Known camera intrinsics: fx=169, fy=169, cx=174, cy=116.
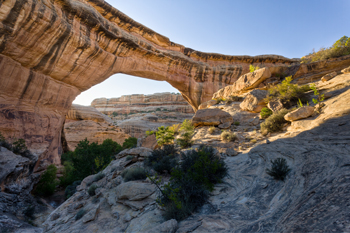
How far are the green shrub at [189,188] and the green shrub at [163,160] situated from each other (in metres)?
0.83

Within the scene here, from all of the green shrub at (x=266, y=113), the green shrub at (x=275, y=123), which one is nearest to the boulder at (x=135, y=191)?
the green shrub at (x=275, y=123)

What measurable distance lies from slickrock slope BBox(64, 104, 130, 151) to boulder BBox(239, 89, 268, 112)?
2198 cm

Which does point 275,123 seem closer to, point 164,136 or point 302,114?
point 302,114

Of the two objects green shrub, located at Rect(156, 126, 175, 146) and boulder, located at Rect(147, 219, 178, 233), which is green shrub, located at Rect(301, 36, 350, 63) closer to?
green shrub, located at Rect(156, 126, 175, 146)

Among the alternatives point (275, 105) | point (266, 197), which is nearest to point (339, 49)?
point (275, 105)

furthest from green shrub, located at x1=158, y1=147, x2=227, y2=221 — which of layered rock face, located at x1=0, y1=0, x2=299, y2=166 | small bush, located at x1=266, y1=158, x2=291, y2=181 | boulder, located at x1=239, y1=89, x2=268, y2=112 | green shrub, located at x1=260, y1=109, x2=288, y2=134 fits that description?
layered rock face, located at x1=0, y1=0, x2=299, y2=166

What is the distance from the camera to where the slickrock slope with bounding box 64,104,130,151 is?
25.5m

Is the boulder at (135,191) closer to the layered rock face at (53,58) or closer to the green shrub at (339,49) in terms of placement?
the layered rock face at (53,58)

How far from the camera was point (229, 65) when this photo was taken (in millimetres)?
27562

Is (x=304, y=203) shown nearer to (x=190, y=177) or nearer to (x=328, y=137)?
(x=190, y=177)

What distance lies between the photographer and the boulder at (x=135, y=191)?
4.83 metres

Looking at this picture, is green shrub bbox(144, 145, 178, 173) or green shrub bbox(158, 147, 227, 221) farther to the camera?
green shrub bbox(144, 145, 178, 173)

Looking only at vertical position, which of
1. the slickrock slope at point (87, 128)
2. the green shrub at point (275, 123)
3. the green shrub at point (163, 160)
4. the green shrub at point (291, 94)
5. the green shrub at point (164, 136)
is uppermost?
the green shrub at point (291, 94)

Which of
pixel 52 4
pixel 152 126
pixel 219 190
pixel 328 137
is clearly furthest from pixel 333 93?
pixel 152 126
